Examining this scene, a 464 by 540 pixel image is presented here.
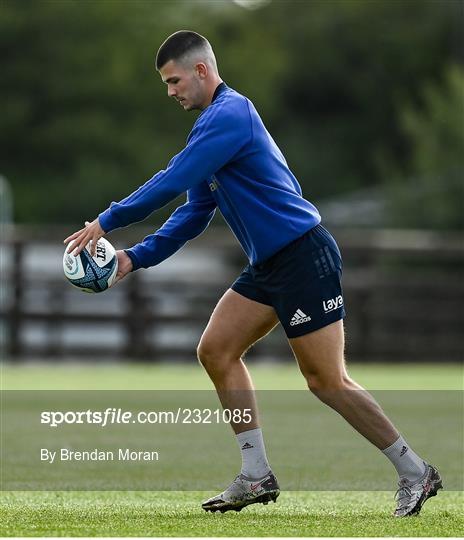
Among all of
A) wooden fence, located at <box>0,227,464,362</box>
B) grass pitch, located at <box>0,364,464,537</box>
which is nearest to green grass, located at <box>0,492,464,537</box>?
grass pitch, located at <box>0,364,464,537</box>

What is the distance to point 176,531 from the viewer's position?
596cm

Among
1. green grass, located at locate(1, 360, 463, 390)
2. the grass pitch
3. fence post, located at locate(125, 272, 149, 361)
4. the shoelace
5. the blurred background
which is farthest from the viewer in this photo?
the blurred background

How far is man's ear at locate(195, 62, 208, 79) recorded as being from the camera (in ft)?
21.4

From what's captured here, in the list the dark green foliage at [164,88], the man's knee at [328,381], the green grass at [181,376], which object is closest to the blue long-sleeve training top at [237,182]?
the man's knee at [328,381]

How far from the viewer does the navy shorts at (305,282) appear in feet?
21.2

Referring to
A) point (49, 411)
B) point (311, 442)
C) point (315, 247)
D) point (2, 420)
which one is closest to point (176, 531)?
point (315, 247)

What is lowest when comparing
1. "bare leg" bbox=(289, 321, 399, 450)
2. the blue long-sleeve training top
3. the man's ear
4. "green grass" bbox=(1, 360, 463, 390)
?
"green grass" bbox=(1, 360, 463, 390)

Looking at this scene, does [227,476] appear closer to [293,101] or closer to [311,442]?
[311,442]

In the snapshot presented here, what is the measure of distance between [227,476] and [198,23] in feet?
156

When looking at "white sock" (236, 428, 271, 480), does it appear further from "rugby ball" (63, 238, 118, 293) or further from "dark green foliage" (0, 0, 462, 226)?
Answer: "dark green foliage" (0, 0, 462, 226)

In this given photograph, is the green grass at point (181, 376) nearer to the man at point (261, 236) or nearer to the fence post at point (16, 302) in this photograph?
the fence post at point (16, 302)

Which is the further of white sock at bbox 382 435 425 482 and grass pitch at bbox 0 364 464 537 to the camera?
white sock at bbox 382 435 425 482

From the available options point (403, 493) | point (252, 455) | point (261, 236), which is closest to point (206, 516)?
point (252, 455)

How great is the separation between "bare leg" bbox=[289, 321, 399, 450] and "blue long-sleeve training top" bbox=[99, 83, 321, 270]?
16.8 inches
